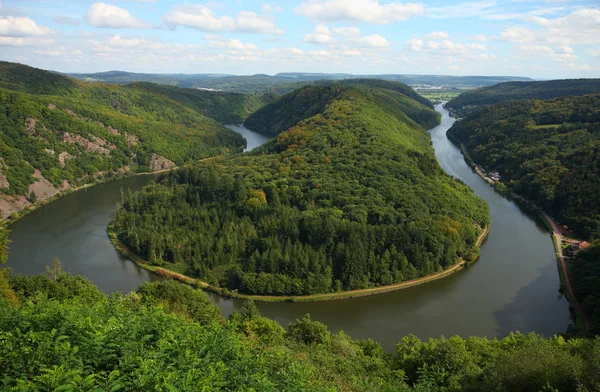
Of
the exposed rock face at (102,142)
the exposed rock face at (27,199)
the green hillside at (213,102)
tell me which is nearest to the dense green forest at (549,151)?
the exposed rock face at (27,199)

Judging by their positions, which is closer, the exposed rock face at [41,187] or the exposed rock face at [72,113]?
the exposed rock face at [41,187]

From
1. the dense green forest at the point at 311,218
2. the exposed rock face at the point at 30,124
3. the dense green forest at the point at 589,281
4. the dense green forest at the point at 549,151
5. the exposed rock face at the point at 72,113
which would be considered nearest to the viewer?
the dense green forest at the point at 589,281

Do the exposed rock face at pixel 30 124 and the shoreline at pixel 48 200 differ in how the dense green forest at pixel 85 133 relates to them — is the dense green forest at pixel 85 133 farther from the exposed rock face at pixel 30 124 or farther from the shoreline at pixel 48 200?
the shoreline at pixel 48 200

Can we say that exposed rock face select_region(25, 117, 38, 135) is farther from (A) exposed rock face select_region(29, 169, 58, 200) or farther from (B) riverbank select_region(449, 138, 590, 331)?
(B) riverbank select_region(449, 138, 590, 331)

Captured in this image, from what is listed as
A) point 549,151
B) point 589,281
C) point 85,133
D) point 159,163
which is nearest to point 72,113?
point 85,133

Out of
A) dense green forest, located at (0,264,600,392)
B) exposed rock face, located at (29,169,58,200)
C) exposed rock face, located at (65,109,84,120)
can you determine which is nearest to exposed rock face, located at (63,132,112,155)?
exposed rock face, located at (65,109,84,120)

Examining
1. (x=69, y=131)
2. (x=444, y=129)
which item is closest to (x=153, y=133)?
(x=69, y=131)

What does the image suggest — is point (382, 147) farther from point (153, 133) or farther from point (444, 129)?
point (444, 129)

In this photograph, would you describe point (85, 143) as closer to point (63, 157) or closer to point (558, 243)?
point (63, 157)
